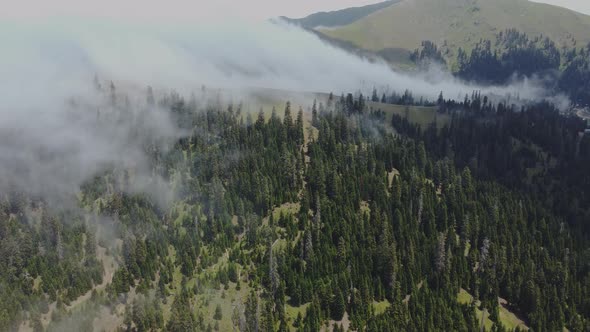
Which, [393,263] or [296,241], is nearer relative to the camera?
[393,263]

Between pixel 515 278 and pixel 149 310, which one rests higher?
pixel 515 278

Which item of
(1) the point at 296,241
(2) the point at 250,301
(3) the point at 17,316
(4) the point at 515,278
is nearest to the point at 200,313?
Result: (2) the point at 250,301

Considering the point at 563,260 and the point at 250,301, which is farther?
the point at 563,260

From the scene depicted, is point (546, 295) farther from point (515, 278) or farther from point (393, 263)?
point (393, 263)

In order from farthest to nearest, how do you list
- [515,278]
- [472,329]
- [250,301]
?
[515,278] → [250,301] → [472,329]

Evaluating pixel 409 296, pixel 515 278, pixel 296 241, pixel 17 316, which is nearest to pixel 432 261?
pixel 409 296

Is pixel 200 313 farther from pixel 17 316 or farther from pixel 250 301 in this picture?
pixel 17 316

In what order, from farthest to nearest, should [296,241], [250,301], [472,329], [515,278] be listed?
[296,241] → [515,278] → [250,301] → [472,329]

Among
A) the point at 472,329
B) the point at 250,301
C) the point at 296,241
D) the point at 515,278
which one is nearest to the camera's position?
the point at 472,329

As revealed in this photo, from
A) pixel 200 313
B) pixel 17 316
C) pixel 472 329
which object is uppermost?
pixel 472 329
